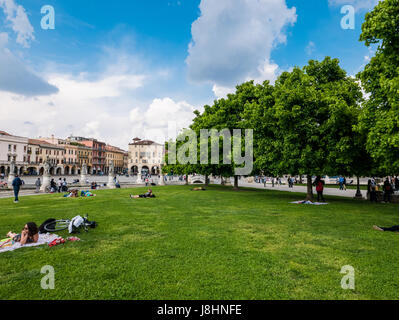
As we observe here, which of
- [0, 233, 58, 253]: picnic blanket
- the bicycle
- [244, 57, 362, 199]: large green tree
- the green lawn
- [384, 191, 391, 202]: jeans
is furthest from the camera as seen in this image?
[384, 191, 391, 202]: jeans

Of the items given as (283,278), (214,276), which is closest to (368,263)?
(283,278)

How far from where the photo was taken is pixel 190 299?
14.5 ft

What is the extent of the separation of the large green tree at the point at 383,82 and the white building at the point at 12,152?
299 feet

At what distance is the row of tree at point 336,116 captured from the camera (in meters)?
11.9

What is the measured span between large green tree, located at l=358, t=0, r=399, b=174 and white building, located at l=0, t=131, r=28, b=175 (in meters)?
91.2

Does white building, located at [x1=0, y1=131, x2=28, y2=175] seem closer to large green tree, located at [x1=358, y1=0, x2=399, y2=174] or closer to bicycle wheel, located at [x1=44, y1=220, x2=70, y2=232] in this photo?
bicycle wheel, located at [x1=44, y1=220, x2=70, y2=232]

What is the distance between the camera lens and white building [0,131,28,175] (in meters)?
77.2

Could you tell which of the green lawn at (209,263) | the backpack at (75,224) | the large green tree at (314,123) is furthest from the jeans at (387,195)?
the backpack at (75,224)

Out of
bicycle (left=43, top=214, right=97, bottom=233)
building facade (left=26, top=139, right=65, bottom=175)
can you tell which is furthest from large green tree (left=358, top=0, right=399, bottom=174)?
building facade (left=26, top=139, right=65, bottom=175)

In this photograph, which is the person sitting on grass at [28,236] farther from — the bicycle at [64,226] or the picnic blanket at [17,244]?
the bicycle at [64,226]

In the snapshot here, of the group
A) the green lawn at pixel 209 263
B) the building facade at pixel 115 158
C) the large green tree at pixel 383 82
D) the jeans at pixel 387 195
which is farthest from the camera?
the building facade at pixel 115 158

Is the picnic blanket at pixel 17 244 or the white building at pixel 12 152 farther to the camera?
the white building at pixel 12 152

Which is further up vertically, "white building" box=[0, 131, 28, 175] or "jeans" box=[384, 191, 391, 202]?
"white building" box=[0, 131, 28, 175]

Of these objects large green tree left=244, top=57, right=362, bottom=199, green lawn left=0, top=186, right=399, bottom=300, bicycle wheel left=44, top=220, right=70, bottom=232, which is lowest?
green lawn left=0, top=186, right=399, bottom=300
